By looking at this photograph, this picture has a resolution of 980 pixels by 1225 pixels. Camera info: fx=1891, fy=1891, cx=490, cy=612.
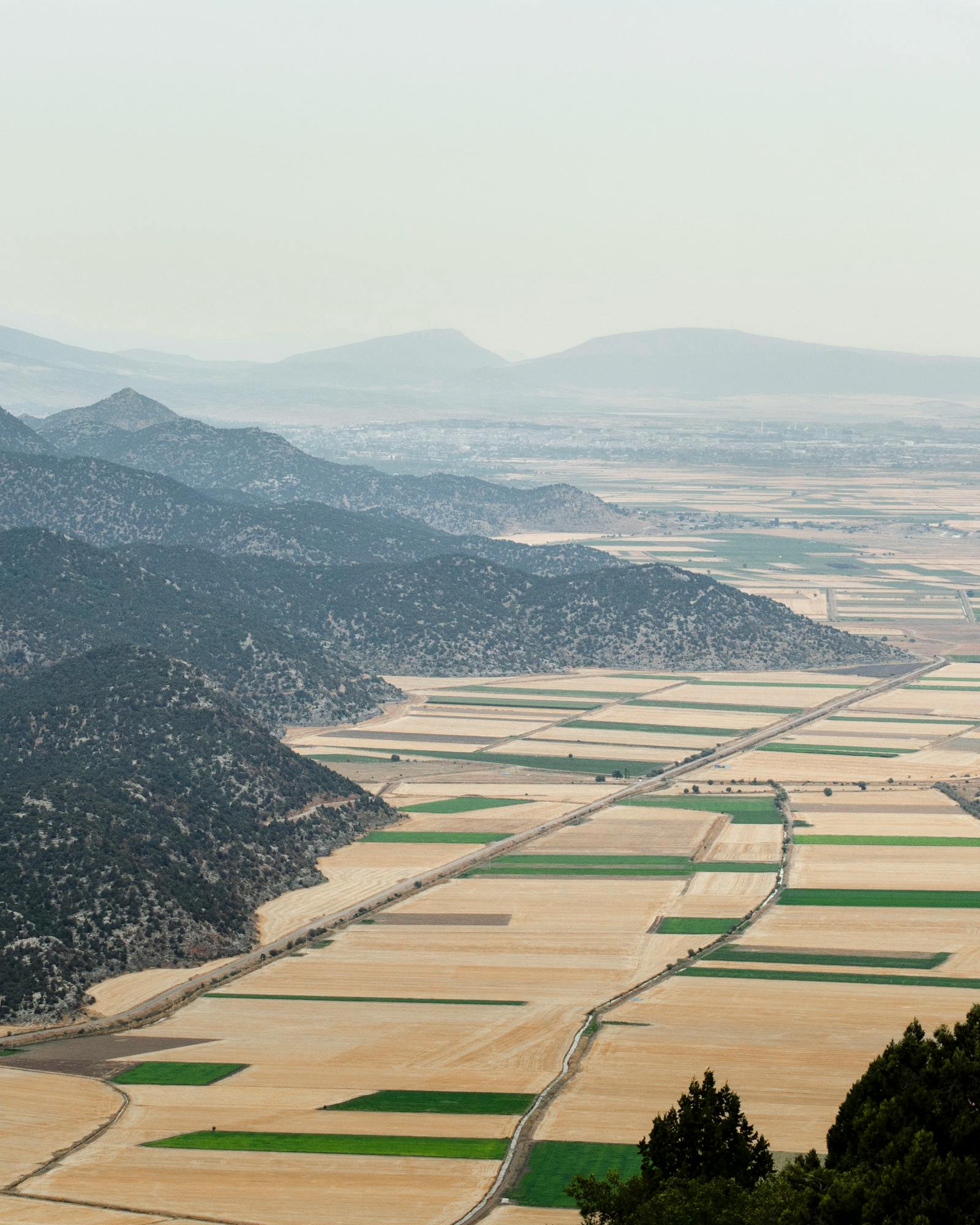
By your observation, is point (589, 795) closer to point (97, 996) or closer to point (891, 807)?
point (891, 807)

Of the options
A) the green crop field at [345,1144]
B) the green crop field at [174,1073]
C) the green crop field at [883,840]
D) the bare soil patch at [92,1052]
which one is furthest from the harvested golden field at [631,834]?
the green crop field at [345,1144]

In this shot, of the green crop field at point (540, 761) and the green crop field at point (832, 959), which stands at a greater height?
the green crop field at point (540, 761)

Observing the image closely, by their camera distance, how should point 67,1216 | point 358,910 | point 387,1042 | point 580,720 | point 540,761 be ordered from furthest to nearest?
point 580,720 < point 540,761 < point 358,910 < point 387,1042 < point 67,1216

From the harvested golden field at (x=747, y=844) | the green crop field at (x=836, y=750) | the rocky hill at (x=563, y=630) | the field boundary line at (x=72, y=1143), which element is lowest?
the field boundary line at (x=72, y=1143)

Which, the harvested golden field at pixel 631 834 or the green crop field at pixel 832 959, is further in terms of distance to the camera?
the harvested golden field at pixel 631 834

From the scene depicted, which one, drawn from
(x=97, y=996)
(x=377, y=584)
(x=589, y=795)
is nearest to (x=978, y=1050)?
(x=97, y=996)

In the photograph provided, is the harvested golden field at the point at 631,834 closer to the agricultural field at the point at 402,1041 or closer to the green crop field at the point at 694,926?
the agricultural field at the point at 402,1041

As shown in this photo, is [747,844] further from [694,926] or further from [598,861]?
[694,926]

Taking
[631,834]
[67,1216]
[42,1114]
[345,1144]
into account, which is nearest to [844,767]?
[631,834]
